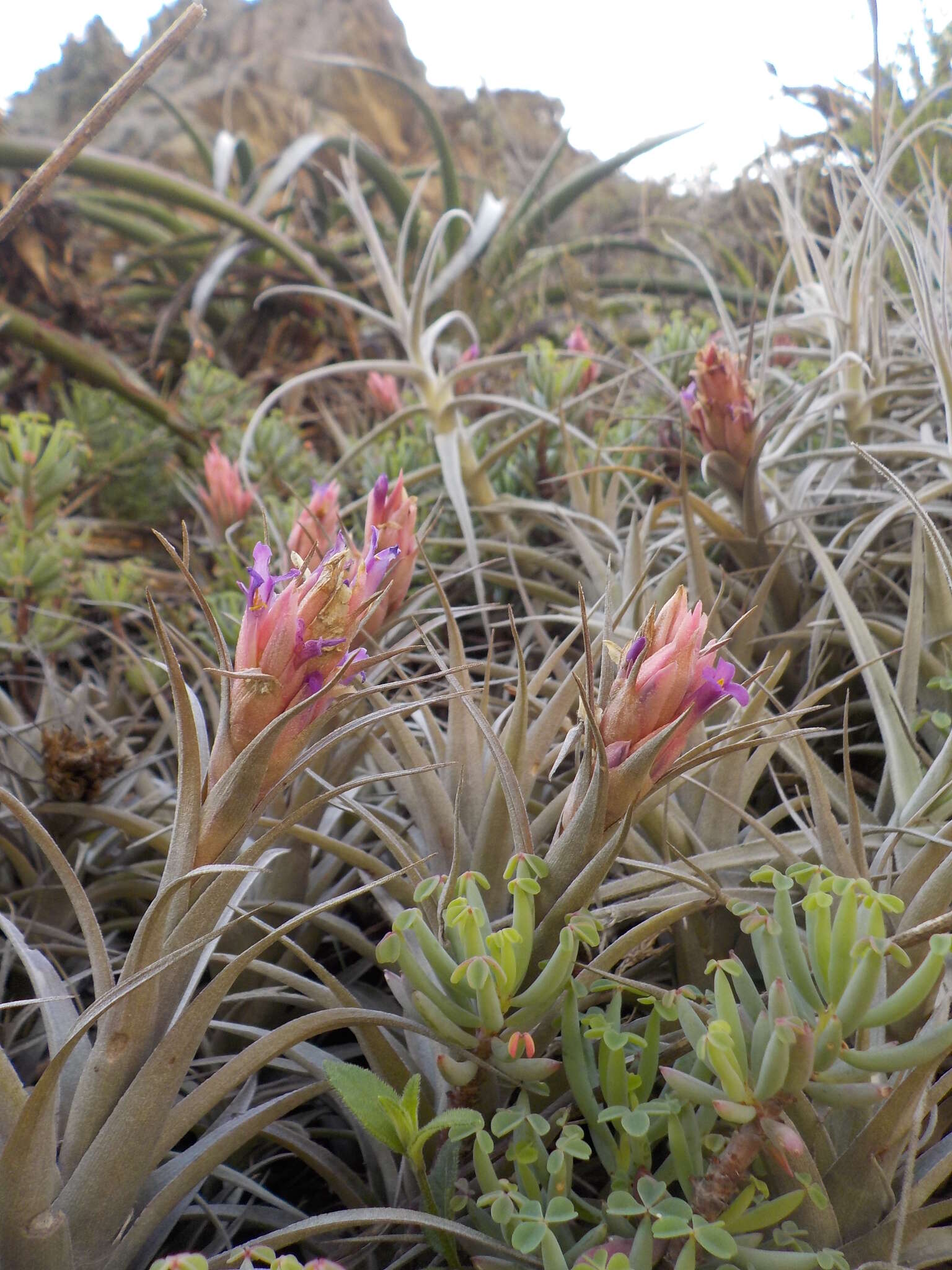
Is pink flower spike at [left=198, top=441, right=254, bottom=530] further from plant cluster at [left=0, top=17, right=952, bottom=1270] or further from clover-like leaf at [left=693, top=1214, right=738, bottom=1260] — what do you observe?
clover-like leaf at [left=693, top=1214, right=738, bottom=1260]

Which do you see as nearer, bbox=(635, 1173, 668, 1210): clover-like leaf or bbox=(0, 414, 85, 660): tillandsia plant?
bbox=(635, 1173, 668, 1210): clover-like leaf

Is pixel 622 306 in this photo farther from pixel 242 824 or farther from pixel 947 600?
pixel 242 824

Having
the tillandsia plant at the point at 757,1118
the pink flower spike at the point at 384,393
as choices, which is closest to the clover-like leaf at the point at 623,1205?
the tillandsia plant at the point at 757,1118

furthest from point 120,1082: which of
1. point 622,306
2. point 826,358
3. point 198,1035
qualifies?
point 622,306

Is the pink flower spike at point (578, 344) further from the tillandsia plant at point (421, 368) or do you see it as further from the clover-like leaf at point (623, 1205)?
the clover-like leaf at point (623, 1205)

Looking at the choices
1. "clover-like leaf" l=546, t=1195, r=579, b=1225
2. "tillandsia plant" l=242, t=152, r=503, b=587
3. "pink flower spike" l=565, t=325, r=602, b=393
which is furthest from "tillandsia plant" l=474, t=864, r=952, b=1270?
"pink flower spike" l=565, t=325, r=602, b=393

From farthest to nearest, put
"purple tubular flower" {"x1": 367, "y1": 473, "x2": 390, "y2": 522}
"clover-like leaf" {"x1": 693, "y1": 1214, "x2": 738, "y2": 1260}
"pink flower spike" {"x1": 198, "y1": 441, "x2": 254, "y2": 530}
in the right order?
"pink flower spike" {"x1": 198, "y1": 441, "x2": 254, "y2": 530} < "purple tubular flower" {"x1": 367, "y1": 473, "x2": 390, "y2": 522} < "clover-like leaf" {"x1": 693, "y1": 1214, "x2": 738, "y2": 1260}

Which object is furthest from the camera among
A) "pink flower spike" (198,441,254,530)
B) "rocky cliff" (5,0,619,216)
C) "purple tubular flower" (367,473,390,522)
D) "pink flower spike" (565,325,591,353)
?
"rocky cliff" (5,0,619,216)

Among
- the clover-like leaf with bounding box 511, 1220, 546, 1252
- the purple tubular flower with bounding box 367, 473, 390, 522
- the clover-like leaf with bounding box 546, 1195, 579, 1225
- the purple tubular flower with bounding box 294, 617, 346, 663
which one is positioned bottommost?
the clover-like leaf with bounding box 546, 1195, 579, 1225
